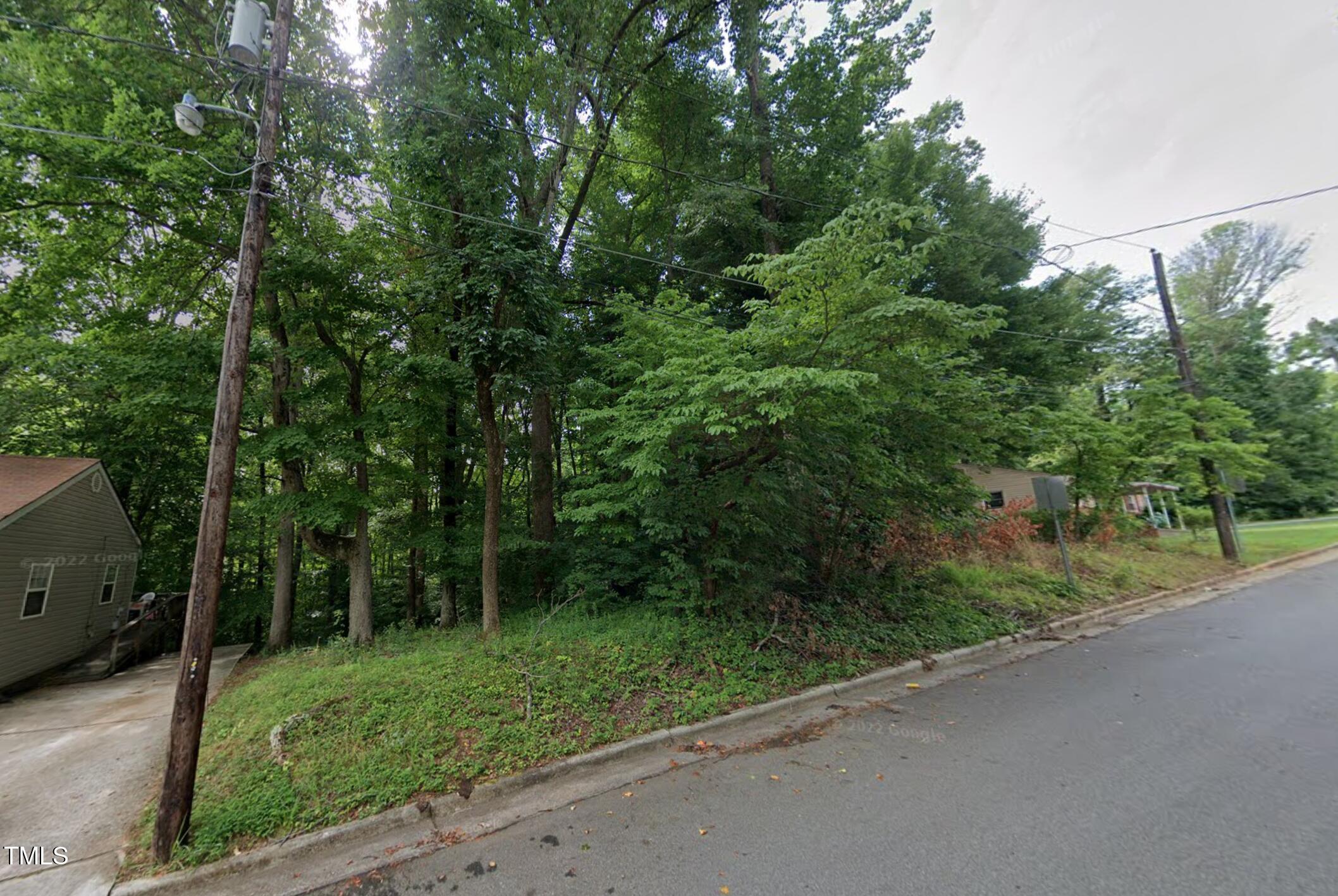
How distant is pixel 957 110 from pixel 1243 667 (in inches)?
628

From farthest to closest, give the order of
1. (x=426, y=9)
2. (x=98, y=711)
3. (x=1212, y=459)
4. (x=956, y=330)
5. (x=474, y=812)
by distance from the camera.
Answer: (x=1212, y=459), (x=426, y=9), (x=98, y=711), (x=956, y=330), (x=474, y=812)

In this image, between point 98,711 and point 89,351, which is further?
point 89,351

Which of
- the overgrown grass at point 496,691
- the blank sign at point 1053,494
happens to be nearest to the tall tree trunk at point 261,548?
the overgrown grass at point 496,691

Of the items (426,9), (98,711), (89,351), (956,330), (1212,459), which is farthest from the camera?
(1212,459)

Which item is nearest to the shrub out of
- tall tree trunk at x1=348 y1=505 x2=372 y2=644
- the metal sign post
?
the metal sign post

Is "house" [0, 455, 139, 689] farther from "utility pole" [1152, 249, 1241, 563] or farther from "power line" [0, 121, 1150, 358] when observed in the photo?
"utility pole" [1152, 249, 1241, 563]

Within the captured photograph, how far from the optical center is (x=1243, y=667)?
5.67 metres

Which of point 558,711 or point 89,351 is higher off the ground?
point 89,351

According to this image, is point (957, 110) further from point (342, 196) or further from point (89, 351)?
point (89, 351)

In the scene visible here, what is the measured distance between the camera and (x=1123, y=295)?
1573 cm

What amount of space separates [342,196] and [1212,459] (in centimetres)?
2165

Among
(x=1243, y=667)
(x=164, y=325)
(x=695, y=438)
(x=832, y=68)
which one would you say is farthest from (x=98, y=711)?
(x=832, y=68)

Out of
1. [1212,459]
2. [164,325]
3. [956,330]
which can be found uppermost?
[164,325]

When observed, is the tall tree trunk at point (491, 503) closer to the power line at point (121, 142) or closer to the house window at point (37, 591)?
the power line at point (121, 142)
